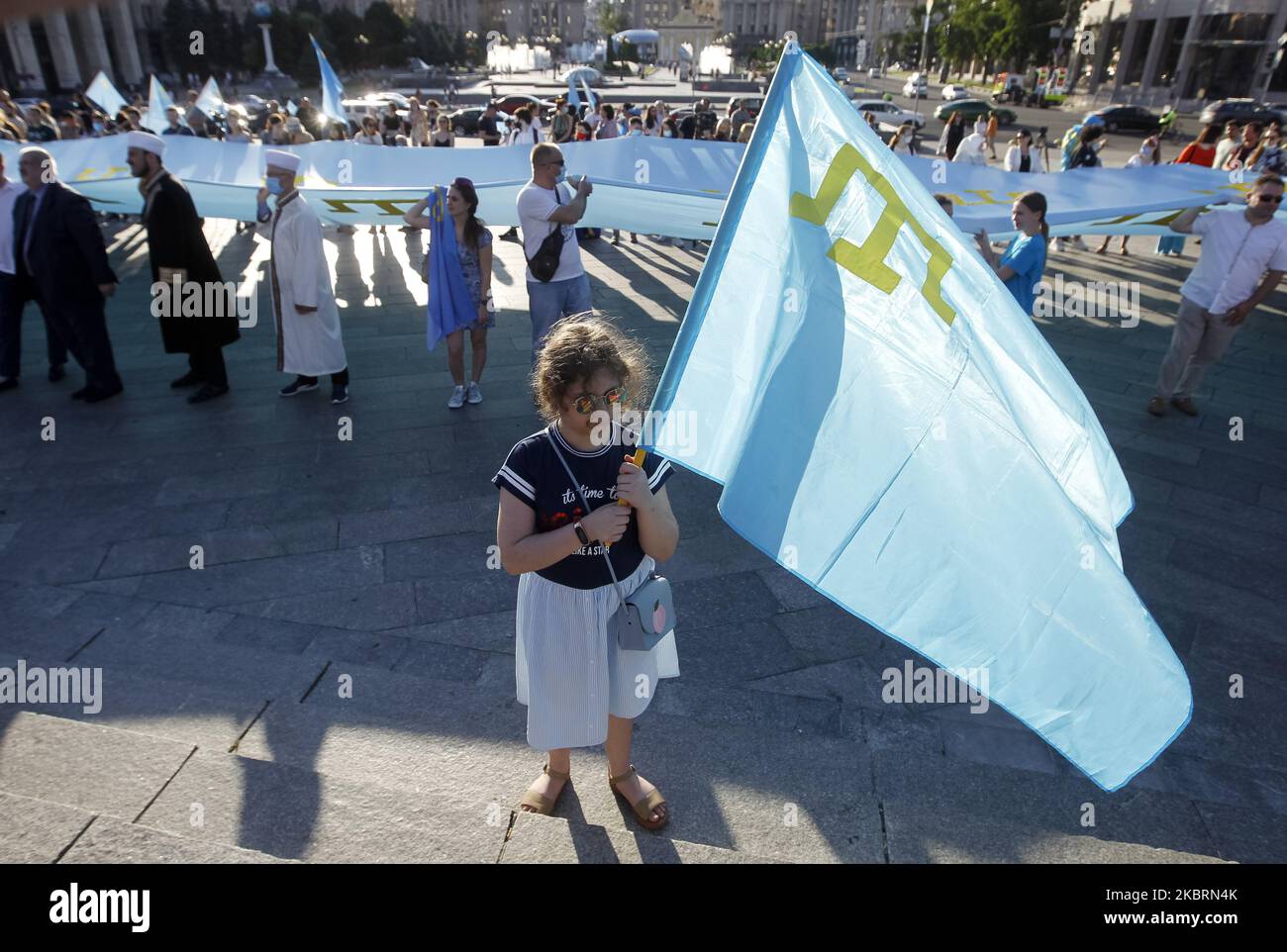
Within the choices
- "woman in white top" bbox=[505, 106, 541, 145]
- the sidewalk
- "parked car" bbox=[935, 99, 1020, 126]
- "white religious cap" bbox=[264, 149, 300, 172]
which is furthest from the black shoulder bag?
"parked car" bbox=[935, 99, 1020, 126]

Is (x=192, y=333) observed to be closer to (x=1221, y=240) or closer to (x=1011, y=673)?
(x=1011, y=673)

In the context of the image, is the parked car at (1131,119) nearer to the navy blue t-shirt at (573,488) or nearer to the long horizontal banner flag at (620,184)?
the long horizontal banner flag at (620,184)

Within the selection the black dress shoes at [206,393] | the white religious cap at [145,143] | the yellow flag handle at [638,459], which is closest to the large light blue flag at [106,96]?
the white religious cap at [145,143]

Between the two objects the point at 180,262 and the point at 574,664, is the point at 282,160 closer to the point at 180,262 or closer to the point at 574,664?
the point at 180,262

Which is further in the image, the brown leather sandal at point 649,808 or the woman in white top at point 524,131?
the woman in white top at point 524,131

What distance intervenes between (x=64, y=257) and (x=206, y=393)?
1.41 metres

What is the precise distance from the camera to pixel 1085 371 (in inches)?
316

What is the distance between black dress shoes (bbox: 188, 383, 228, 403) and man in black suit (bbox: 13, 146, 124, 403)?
0.76m

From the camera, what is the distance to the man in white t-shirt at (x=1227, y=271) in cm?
614

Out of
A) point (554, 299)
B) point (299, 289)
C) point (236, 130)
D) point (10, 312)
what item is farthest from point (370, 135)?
point (554, 299)

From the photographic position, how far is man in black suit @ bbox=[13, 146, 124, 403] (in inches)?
241

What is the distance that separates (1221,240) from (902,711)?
5.28 meters

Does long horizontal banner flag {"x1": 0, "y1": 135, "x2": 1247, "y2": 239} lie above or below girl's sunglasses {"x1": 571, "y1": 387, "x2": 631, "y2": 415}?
below

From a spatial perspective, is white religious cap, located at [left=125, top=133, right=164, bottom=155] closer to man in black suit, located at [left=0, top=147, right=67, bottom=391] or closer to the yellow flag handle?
man in black suit, located at [left=0, top=147, right=67, bottom=391]
